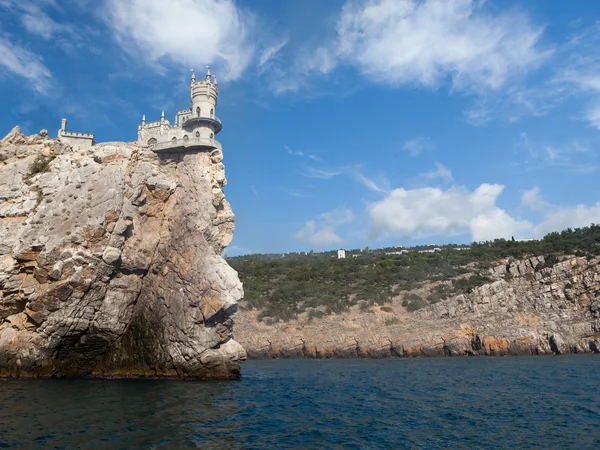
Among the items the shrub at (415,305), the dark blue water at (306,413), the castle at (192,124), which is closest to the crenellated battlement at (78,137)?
the castle at (192,124)

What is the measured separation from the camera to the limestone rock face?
27094 mm

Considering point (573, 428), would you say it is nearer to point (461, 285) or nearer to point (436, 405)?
point (436, 405)

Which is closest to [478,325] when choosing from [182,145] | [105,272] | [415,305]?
[415,305]

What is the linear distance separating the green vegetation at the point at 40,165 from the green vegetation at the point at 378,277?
121ft

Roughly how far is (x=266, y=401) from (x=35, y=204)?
21.0m

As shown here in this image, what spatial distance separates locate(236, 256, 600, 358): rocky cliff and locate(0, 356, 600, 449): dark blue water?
68.2 ft

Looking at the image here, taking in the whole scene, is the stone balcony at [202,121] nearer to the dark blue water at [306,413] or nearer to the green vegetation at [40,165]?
the green vegetation at [40,165]

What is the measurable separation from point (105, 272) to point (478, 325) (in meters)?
42.4

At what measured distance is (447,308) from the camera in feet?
183

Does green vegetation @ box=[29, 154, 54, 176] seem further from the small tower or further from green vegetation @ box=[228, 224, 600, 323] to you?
green vegetation @ box=[228, 224, 600, 323]

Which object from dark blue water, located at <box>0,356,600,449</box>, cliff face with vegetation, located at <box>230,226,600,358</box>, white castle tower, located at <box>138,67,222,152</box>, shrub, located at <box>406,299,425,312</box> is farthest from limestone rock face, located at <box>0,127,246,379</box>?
shrub, located at <box>406,299,425,312</box>

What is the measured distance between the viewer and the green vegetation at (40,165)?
104ft

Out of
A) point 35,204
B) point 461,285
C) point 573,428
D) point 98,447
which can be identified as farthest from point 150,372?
point 461,285

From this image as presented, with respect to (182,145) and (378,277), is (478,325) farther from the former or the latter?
(182,145)
